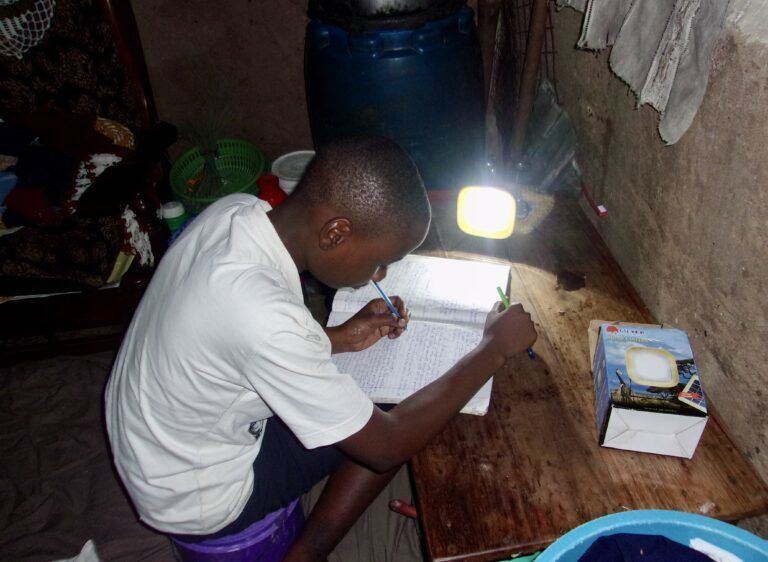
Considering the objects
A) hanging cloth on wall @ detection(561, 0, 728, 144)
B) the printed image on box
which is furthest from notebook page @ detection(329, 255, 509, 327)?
hanging cloth on wall @ detection(561, 0, 728, 144)

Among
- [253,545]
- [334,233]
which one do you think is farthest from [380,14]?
[253,545]

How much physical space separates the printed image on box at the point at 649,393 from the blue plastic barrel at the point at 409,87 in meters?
1.12

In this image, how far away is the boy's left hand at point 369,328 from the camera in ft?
3.48

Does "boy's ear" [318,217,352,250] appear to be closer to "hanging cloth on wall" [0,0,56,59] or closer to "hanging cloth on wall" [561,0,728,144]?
"hanging cloth on wall" [561,0,728,144]

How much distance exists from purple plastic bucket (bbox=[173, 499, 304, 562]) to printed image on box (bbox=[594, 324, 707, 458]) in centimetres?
64

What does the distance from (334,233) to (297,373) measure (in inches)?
8.8

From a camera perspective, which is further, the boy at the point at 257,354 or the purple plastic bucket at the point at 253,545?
the purple plastic bucket at the point at 253,545

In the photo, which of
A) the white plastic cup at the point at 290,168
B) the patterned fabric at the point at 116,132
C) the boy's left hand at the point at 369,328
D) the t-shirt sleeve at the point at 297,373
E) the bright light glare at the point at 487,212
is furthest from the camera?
the white plastic cup at the point at 290,168

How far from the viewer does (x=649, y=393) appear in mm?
791

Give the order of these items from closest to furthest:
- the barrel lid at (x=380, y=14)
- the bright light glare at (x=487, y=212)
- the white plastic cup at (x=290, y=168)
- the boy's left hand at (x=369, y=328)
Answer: the boy's left hand at (x=369, y=328) < the bright light glare at (x=487, y=212) < the barrel lid at (x=380, y=14) < the white plastic cup at (x=290, y=168)

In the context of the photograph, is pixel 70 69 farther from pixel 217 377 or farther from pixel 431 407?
pixel 431 407

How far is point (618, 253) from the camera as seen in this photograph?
1.31 meters

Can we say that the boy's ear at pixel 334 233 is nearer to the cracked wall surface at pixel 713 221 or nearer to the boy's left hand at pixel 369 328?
the boy's left hand at pixel 369 328

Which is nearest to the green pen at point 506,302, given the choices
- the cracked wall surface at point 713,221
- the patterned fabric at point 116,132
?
the cracked wall surface at point 713,221
